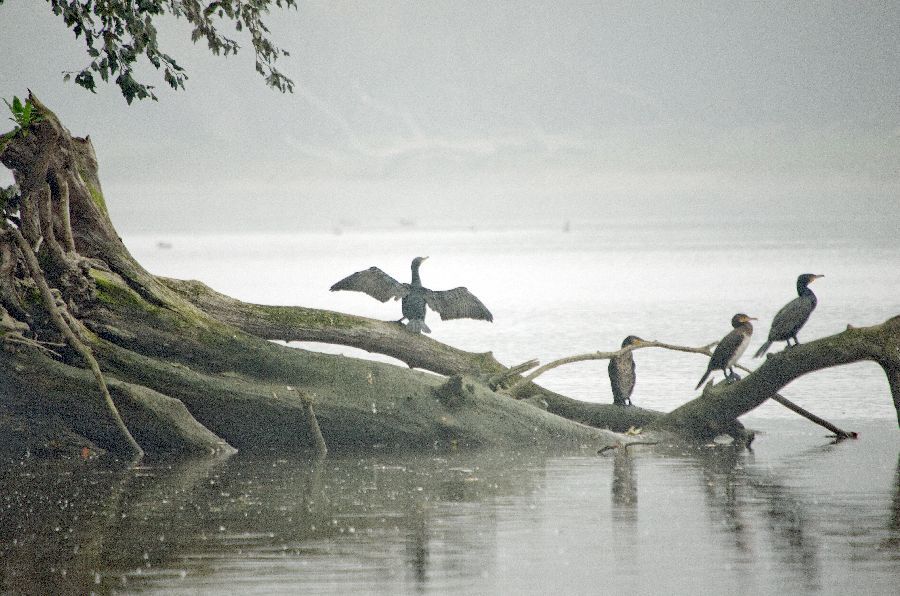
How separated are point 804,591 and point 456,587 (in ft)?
7.22

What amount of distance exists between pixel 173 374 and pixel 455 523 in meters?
5.40

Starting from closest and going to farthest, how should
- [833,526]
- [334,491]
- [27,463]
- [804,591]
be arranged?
[804,591], [833,526], [334,491], [27,463]

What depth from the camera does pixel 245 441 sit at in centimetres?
1583

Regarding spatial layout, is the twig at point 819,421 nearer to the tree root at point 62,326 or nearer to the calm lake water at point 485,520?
the calm lake water at point 485,520

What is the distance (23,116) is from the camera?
14.9 m

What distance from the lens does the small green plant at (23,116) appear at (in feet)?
48.4

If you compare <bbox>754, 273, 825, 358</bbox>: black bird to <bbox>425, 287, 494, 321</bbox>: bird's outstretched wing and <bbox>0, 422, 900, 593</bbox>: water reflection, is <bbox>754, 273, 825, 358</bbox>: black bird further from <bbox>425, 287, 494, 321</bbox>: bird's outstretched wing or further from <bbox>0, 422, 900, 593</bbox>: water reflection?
<bbox>425, 287, 494, 321</bbox>: bird's outstretched wing

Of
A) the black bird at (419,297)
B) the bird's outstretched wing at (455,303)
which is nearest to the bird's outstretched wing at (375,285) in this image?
the black bird at (419,297)

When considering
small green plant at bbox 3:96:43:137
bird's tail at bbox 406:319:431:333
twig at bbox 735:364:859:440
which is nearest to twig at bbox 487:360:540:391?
bird's tail at bbox 406:319:431:333

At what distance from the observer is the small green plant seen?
1477 cm

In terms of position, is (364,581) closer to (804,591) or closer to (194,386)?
(804,591)

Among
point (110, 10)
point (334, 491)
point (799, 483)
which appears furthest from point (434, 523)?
point (110, 10)

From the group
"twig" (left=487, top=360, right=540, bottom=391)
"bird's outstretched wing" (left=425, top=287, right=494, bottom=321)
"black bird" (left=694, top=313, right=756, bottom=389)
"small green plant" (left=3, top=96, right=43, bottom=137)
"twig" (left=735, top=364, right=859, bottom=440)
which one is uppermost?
"small green plant" (left=3, top=96, right=43, bottom=137)

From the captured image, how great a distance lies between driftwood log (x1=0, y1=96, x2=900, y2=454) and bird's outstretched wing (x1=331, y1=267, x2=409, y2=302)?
1.75m
